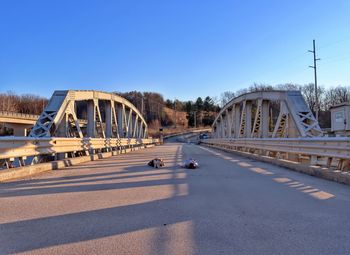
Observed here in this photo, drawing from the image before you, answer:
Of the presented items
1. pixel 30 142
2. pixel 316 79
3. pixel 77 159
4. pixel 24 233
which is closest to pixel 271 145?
pixel 77 159

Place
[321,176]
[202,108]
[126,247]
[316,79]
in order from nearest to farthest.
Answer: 1. [126,247]
2. [321,176]
3. [316,79]
4. [202,108]

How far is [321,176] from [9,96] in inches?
5333

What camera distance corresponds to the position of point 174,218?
14.8 ft

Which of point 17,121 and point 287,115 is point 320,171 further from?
point 17,121

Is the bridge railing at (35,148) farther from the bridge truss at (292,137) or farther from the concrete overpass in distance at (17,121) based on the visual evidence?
the concrete overpass in distance at (17,121)

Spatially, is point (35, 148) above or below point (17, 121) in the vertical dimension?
below

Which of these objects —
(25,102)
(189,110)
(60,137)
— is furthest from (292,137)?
(189,110)

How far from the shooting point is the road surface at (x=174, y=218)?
134 inches

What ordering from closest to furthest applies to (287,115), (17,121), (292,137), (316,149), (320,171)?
(320,171) → (316,149) → (292,137) → (287,115) → (17,121)

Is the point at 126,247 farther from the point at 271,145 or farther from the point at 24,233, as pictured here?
the point at 271,145

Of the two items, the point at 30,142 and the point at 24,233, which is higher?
the point at 30,142

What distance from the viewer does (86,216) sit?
15.2 feet

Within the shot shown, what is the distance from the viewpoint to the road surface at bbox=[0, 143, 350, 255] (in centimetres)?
342

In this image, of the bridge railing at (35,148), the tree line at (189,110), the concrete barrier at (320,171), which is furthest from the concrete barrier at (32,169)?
the tree line at (189,110)
